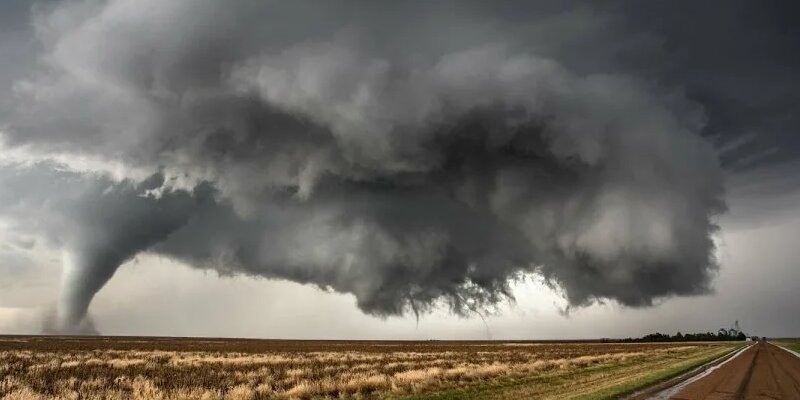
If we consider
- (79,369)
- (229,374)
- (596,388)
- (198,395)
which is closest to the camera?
(198,395)

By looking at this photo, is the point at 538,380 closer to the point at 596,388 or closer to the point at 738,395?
the point at 596,388

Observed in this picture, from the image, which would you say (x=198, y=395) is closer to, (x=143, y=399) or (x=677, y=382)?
(x=143, y=399)

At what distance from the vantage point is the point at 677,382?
26.0 metres

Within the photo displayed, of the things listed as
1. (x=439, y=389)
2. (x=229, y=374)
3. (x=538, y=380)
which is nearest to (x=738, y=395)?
(x=538, y=380)

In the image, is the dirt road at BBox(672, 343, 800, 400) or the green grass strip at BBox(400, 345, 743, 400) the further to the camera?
the green grass strip at BBox(400, 345, 743, 400)

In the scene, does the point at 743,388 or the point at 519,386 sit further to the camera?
the point at 519,386

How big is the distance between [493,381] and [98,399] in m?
18.7

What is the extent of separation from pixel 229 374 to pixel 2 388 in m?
12.0

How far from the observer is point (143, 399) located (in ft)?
66.8

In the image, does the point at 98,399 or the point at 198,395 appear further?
the point at 198,395

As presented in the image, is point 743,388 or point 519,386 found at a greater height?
point 743,388

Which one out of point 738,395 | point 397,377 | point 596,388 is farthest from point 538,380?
point 738,395

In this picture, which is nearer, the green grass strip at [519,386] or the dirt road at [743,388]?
the dirt road at [743,388]

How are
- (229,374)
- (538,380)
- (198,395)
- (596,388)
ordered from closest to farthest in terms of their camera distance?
(198,395), (596,388), (538,380), (229,374)
